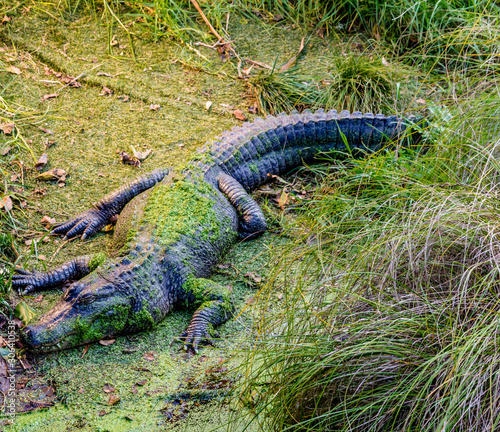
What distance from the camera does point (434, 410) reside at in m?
2.16

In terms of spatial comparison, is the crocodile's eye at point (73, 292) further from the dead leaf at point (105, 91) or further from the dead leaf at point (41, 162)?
the dead leaf at point (105, 91)

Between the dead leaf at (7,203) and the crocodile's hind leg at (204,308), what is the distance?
159 cm

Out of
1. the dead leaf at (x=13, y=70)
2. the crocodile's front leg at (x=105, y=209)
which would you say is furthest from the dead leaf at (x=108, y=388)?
the dead leaf at (x=13, y=70)

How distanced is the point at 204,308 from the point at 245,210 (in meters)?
1.15

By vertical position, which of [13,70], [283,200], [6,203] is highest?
[13,70]

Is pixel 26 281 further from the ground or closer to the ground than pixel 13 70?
closer to the ground

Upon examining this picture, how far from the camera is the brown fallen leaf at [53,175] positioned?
15.4 ft

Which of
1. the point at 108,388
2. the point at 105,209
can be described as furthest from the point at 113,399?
the point at 105,209

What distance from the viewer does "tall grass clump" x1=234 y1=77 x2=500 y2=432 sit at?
6.98ft

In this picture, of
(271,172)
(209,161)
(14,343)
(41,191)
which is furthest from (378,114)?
(14,343)

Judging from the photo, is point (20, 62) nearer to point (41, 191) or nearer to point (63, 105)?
point (63, 105)

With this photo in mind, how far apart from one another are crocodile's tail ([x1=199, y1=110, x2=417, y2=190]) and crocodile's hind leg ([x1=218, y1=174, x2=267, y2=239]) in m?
0.27

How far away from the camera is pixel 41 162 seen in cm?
482

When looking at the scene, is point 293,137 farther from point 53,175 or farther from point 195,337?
point 195,337
